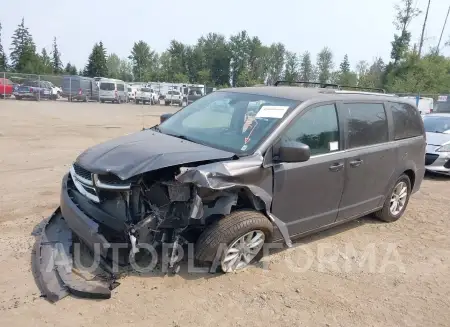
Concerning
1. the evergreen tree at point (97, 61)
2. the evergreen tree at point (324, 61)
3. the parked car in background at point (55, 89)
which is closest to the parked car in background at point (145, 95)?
the parked car in background at point (55, 89)

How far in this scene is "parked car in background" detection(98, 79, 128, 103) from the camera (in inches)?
1389

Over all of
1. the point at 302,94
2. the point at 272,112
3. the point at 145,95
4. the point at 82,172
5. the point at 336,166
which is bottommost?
the point at 145,95

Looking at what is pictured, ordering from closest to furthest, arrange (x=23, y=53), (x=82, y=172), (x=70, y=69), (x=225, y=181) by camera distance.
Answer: (x=225, y=181), (x=82, y=172), (x=23, y=53), (x=70, y=69)

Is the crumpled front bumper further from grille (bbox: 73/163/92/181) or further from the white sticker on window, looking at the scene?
the white sticker on window

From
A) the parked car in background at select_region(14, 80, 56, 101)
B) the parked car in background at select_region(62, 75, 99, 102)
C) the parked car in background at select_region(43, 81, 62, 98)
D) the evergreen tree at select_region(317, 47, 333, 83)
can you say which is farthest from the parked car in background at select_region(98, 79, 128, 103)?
the evergreen tree at select_region(317, 47, 333, 83)

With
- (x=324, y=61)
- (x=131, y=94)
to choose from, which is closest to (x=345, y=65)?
(x=324, y=61)

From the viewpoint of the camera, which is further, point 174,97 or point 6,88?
point 174,97

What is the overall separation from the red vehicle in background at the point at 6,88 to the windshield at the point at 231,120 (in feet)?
98.7

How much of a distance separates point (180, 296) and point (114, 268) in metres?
0.66

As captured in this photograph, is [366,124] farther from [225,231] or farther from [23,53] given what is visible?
[23,53]

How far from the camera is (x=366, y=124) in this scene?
4.78 m

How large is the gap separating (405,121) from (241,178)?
3.07 m

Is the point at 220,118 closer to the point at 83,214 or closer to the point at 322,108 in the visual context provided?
the point at 322,108

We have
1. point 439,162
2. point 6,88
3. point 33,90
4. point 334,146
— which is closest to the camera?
point 334,146
